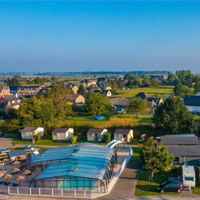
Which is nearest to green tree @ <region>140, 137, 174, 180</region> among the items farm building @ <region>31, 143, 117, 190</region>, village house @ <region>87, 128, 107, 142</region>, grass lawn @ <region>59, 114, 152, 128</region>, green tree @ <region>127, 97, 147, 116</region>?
farm building @ <region>31, 143, 117, 190</region>

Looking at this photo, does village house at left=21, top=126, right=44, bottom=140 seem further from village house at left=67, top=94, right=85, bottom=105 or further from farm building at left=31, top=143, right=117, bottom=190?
village house at left=67, top=94, right=85, bottom=105

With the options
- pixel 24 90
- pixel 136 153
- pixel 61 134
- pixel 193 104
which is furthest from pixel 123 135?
pixel 24 90

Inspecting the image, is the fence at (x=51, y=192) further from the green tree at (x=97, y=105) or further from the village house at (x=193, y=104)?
the village house at (x=193, y=104)

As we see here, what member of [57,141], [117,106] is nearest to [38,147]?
[57,141]

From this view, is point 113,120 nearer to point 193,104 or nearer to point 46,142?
point 46,142

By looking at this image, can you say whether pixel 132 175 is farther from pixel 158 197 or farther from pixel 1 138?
pixel 1 138

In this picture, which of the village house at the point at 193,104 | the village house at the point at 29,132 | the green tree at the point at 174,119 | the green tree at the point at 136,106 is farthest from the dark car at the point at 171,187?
the village house at the point at 193,104
